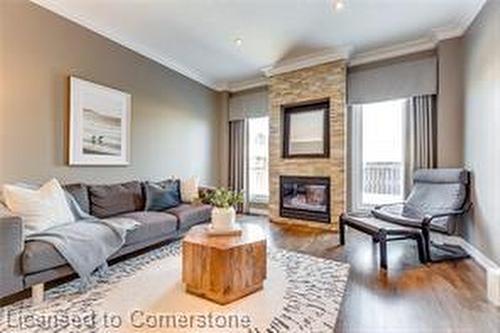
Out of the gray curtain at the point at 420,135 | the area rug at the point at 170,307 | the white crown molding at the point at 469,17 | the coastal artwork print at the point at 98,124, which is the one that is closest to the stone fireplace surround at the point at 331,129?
the gray curtain at the point at 420,135

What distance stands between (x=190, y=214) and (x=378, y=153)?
122 inches

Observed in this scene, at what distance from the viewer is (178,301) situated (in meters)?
2.27

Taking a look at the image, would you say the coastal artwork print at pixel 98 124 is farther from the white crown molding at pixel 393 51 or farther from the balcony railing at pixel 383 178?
the balcony railing at pixel 383 178

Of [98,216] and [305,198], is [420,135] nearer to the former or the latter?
[305,198]

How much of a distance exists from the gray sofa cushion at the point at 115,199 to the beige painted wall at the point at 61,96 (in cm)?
31

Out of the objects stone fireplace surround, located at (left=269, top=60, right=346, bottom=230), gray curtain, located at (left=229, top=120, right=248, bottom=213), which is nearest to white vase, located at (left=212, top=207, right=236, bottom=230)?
stone fireplace surround, located at (left=269, top=60, right=346, bottom=230)

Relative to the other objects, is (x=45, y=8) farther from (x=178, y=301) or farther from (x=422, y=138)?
(x=422, y=138)

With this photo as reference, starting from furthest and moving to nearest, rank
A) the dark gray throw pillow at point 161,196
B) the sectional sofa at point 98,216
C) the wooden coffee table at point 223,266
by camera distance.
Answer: the dark gray throw pillow at point 161,196 → the wooden coffee table at point 223,266 → the sectional sofa at point 98,216

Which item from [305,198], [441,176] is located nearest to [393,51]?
[441,176]

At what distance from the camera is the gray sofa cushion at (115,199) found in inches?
141

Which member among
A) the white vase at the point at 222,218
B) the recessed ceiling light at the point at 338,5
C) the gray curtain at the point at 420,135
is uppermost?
the recessed ceiling light at the point at 338,5

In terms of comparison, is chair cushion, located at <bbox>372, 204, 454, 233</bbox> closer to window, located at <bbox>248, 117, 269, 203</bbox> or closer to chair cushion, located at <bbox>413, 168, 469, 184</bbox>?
chair cushion, located at <bbox>413, 168, 469, 184</bbox>

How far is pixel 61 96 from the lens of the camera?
3537mm

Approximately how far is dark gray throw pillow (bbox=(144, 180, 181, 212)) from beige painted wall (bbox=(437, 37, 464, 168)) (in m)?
3.61
